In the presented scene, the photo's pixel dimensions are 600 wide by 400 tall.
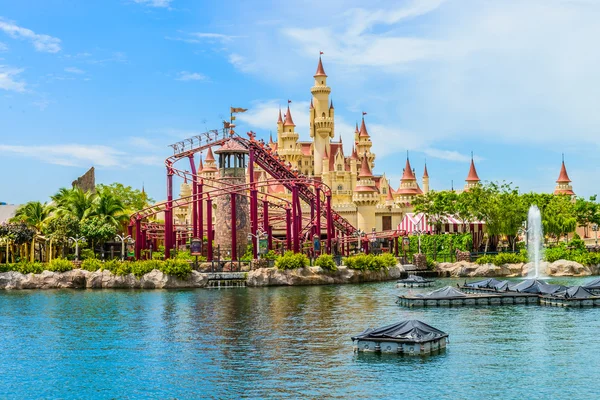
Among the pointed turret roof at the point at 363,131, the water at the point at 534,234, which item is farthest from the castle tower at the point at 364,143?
the water at the point at 534,234

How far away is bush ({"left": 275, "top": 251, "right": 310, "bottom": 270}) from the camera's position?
54625 mm

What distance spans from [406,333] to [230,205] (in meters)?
37.8

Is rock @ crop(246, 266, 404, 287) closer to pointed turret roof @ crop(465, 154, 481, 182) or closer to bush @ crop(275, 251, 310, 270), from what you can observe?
bush @ crop(275, 251, 310, 270)

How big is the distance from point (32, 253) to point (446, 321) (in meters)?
38.1

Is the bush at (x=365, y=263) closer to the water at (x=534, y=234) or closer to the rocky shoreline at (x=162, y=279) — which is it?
the rocky shoreline at (x=162, y=279)

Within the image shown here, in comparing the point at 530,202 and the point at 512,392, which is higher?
the point at 530,202

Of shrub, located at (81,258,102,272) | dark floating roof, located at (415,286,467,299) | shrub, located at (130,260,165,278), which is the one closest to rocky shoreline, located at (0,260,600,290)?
shrub, located at (130,260,165,278)

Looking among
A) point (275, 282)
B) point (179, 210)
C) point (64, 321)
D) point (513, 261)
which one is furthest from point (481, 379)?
point (179, 210)

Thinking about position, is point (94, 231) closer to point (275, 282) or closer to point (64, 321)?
point (275, 282)

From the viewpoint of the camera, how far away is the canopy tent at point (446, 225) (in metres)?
83.9

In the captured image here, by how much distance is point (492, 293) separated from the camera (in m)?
45.5

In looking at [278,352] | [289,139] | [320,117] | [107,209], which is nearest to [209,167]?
[289,139]

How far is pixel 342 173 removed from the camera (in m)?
114

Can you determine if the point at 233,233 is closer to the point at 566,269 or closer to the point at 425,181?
the point at 566,269
